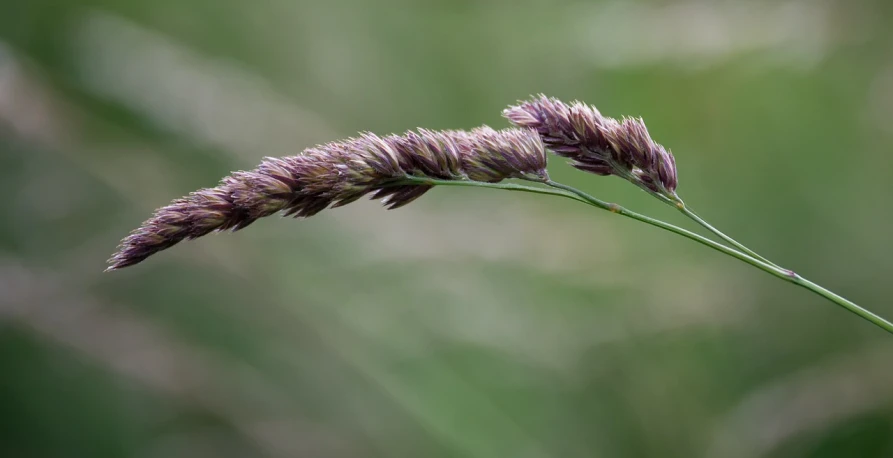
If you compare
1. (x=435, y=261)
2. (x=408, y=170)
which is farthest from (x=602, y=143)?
(x=435, y=261)

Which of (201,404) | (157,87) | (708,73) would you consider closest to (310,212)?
(201,404)

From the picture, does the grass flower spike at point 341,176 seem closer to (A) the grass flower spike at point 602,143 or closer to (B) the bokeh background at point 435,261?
(A) the grass flower spike at point 602,143

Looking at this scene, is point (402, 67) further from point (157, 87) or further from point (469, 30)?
point (157, 87)

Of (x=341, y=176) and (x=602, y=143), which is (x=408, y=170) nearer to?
(x=341, y=176)

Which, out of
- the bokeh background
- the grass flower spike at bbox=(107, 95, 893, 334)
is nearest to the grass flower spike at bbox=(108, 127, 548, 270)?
the grass flower spike at bbox=(107, 95, 893, 334)

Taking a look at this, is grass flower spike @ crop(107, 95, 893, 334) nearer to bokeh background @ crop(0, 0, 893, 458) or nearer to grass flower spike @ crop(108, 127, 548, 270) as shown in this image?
grass flower spike @ crop(108, 127, 548, 270)

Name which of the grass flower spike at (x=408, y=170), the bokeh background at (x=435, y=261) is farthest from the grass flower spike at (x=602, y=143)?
the bokeh background at (x=435, y=261)
